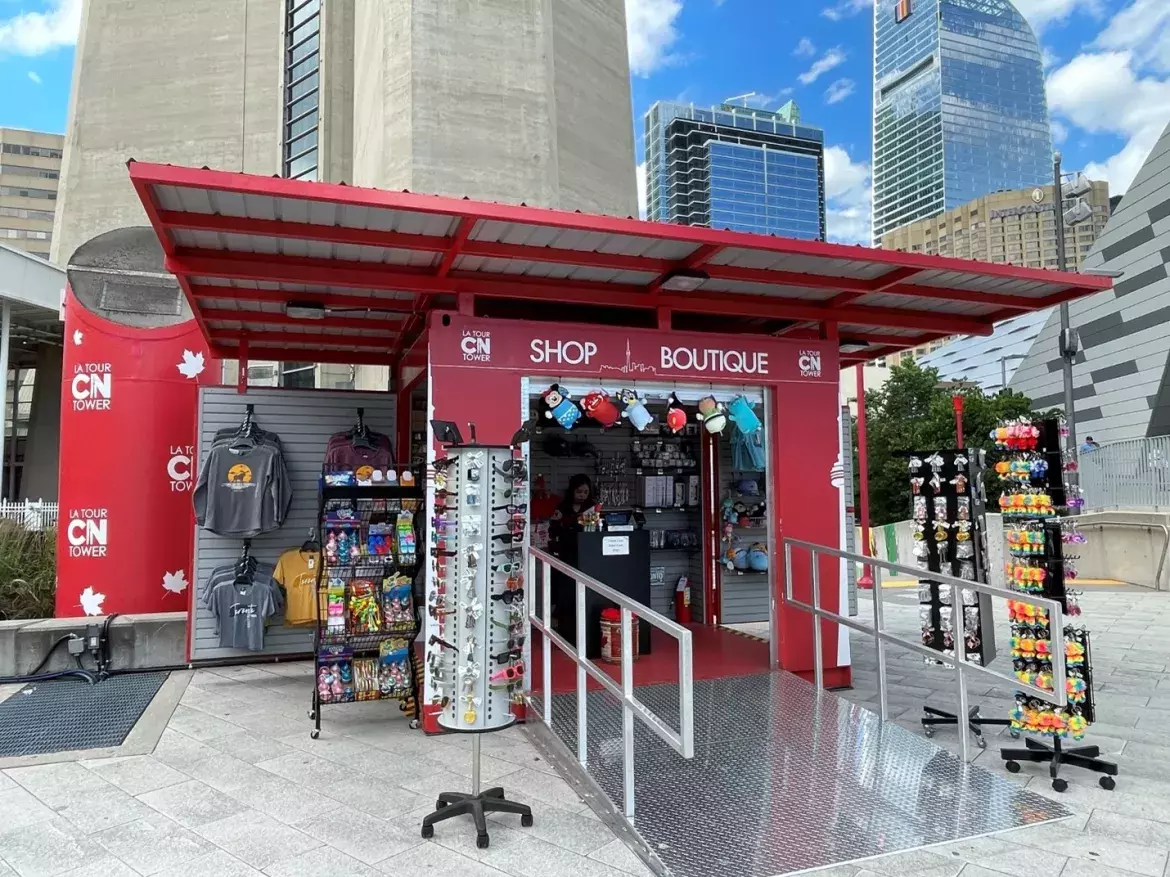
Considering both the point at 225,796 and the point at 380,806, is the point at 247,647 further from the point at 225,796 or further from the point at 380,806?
the point at 380,806

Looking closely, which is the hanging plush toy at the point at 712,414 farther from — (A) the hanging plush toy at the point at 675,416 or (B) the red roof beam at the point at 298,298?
(B) the red roof beam at the point at 298,298

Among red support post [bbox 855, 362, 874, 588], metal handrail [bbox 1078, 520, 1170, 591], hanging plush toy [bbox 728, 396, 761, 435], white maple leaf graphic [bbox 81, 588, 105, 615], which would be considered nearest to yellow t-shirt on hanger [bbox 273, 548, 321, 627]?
white maple leaf graphic [bbox 81, 588, 105, 615]

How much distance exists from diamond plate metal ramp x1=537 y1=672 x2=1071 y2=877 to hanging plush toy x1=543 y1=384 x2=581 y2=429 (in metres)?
1.98

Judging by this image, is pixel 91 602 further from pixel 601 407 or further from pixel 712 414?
pixel 712 414

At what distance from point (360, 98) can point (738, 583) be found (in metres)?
22.6

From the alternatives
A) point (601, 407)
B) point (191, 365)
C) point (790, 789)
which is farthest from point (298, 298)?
point (790, 789)

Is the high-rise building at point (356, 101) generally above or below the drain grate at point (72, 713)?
above

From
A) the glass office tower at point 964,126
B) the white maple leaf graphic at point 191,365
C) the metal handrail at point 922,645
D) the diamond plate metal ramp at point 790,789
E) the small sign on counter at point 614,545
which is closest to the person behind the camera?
the diamond plate metal ramp at point 790,789

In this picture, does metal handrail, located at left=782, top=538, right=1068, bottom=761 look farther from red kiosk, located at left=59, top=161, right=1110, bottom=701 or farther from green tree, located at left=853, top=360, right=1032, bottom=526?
green tree, located at left=853, top=360, right=1032, bottom=526

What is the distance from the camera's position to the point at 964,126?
63.9 metres

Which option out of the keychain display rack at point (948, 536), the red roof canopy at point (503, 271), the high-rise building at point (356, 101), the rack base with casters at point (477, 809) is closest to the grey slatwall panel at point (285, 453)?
the red roof canopy at point (503, 271)

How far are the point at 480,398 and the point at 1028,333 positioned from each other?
67.8 meters

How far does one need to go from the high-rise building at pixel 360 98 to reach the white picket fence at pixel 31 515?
506 inches

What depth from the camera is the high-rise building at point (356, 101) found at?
20375 millimetres
